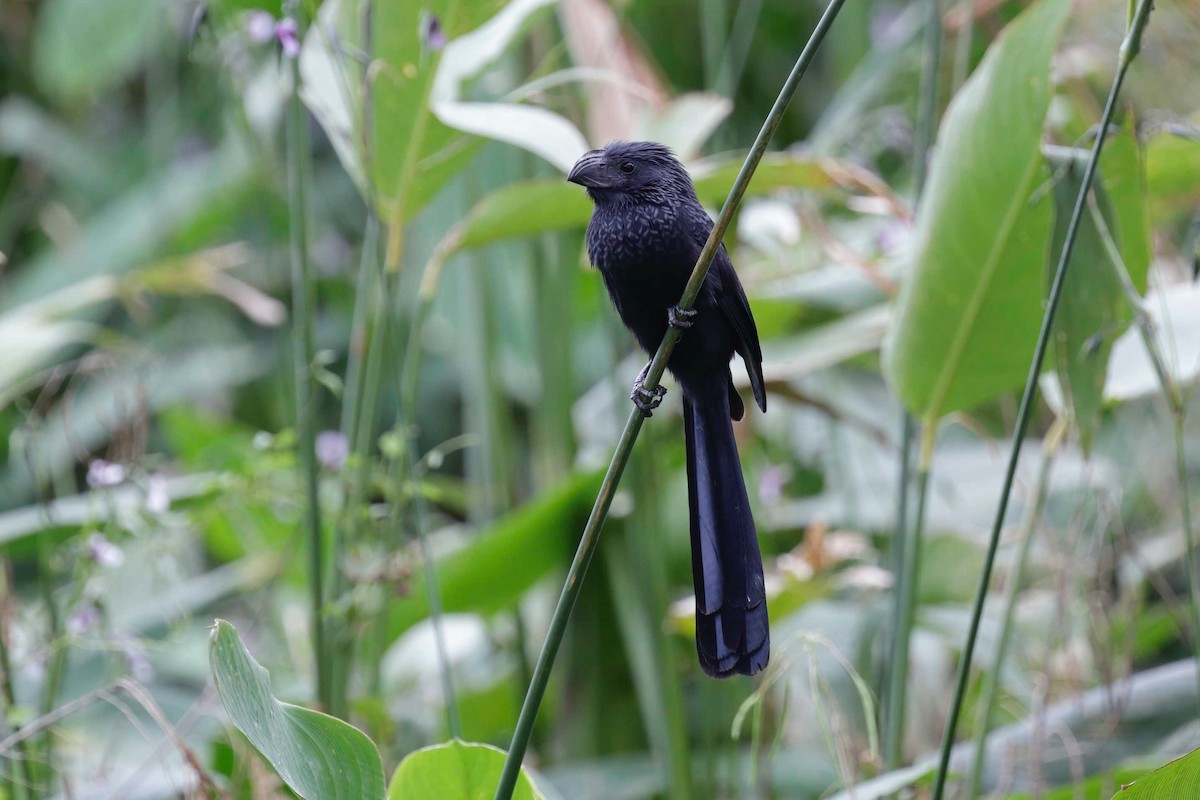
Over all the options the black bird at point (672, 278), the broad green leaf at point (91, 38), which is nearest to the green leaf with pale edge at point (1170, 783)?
the black bird at point (672, 278)

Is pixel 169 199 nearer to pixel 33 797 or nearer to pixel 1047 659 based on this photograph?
pixel 33 797

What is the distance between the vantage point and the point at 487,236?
1.73m

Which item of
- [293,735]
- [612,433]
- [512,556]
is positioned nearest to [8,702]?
[293,735]

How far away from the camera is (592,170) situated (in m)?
1.40

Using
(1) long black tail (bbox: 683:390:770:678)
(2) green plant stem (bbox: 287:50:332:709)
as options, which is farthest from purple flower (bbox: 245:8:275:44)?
(1) long black tail (bbox: 683:390:770:678)

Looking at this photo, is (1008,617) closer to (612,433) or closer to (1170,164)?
(1170,164)

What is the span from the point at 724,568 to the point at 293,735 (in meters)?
0.41

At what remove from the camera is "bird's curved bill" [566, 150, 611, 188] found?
1389 millimetres

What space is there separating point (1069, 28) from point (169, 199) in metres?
2.71

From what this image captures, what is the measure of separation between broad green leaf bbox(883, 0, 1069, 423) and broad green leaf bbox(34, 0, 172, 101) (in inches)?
107

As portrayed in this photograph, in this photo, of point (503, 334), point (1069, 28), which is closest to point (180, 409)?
point (503, 334)

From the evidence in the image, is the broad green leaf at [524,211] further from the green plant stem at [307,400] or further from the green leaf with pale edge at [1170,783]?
the green leaf with pale edge at [1170,783]

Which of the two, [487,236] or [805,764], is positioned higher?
[487,236]

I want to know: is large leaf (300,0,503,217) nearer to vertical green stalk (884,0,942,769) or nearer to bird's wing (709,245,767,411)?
bird's wing (709,245,767,411)
